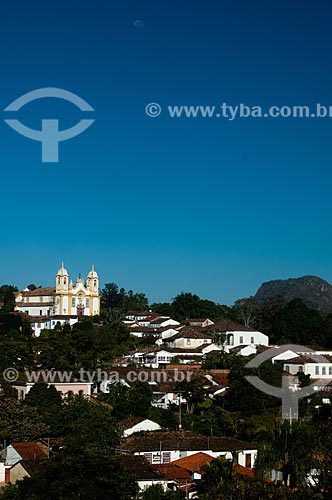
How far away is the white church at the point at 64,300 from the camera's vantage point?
58969 mm

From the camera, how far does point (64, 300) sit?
58.9 m

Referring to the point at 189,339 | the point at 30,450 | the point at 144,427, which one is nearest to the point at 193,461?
the point at 30,450

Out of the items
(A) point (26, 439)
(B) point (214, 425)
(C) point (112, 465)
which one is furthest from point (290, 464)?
(B) point (214, 425)

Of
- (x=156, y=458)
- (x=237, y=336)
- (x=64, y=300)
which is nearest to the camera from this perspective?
(x=156, y=458)

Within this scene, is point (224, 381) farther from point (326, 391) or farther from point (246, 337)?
point (246, 337)

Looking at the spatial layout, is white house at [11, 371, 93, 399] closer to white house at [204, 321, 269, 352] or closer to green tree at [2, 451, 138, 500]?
green tree at [2, 451, 138, 500]

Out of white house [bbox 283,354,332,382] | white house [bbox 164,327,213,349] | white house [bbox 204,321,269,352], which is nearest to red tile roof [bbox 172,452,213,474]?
white house [bbox 283,354,332,382]

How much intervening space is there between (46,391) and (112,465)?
1304cm

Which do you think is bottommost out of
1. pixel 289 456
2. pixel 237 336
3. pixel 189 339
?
pixel 289 456

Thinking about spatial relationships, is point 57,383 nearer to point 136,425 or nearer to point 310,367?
point 136,425

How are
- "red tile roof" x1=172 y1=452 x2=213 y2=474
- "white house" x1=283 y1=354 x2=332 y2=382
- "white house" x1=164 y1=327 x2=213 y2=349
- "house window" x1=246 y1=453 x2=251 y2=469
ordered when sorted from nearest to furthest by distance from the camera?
1. "red tile roof" x1=172 y1=452 x2=213 y2=474
2. "house window" x1=246 y1=453 x2=251 y2=469
3. "white house" x1=283 y1=354 x2=332 y2=382
4. "white house" x1=164 y1=327 x2=213 y2=349

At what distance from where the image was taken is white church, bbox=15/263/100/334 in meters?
59.0

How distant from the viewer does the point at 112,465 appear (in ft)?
57.9

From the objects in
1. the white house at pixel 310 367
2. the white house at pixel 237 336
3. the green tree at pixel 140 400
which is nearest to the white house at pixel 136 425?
the green tree at pixel 140 400
